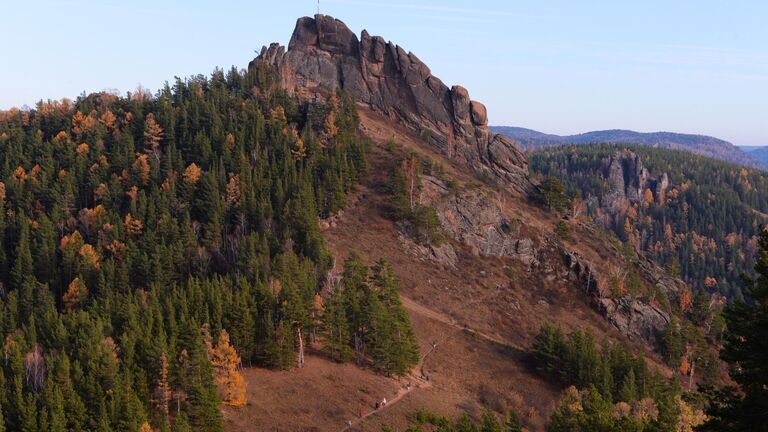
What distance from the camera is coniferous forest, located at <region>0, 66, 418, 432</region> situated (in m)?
52.8

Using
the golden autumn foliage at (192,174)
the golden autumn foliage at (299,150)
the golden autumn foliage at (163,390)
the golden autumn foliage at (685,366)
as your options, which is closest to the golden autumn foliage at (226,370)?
the golden autumn foliage at (163,390)

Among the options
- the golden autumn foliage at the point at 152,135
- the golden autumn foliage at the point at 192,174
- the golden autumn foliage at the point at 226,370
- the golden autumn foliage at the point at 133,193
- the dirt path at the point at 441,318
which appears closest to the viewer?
the golden autumn foliage at the point at 226,370

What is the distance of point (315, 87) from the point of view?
14800cm

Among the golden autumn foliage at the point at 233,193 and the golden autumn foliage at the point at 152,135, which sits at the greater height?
the golden autumn foliage at the point at 152,135

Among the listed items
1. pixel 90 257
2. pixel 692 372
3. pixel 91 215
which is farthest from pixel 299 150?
pixel 692 372

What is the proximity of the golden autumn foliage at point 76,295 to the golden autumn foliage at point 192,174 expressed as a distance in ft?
87.0

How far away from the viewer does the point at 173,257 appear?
87500 millimetres

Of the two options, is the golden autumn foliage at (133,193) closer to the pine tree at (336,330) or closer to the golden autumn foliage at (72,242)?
the golden autumn foliage at (72,242)

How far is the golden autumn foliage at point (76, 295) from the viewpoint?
8294 cm

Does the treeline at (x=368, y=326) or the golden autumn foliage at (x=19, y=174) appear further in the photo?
the golden autumn foliage at (x=19, y=174)

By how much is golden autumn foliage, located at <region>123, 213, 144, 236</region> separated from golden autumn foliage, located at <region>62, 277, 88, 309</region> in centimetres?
1380

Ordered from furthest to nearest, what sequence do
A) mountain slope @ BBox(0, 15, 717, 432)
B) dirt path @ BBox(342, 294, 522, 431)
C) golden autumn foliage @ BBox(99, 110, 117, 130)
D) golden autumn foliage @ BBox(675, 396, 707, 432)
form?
golden autumn foliage @ BBox(99, 110, 117, 130) → dirt path @ BBox(342, 294, 522, 431) → mountain slope @ BBox(0, 15, 717, 432) → golden autumn foliage @ BBox(675, 396, 707, 432)

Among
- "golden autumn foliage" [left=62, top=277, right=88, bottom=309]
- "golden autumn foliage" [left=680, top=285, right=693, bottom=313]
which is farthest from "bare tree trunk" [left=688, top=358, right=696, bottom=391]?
"golden autumn foliage" [left=62, top=277, right=88, bottom=309]

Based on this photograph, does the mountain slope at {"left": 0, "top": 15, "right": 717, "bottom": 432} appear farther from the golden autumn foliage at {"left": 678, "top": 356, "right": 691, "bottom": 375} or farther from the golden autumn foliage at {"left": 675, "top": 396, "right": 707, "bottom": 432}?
the golden autumn foliage at {"left": 675, "top": 396, "right": 707, "bottom": 432}
